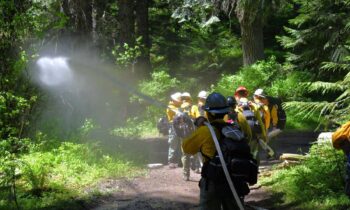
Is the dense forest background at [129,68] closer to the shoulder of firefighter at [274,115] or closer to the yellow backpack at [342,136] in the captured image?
the shoulder of firefighter at [274,115]

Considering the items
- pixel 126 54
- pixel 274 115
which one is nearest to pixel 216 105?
pixel 274 115

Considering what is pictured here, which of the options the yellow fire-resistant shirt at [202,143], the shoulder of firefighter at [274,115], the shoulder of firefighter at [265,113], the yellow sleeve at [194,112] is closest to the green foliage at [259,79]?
the shoulder of firefighter at [274,115]

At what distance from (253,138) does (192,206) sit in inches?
82.4

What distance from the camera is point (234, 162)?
16.3 feet

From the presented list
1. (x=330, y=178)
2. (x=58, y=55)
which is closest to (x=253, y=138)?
(x=330, y=178)

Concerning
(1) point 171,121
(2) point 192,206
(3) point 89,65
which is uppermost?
(3) point 89,65

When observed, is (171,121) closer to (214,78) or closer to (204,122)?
(204,122)

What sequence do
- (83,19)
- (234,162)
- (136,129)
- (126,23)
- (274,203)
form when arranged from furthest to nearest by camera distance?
(126,23), (136,129), (83,19), (274,203), (234,162)

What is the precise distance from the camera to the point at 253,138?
9648 millimetres

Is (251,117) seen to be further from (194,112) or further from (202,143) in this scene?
(202,143)

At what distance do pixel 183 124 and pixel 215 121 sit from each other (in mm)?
5622

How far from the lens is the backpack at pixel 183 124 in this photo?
10.9m

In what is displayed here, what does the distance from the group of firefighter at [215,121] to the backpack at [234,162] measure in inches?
4.7

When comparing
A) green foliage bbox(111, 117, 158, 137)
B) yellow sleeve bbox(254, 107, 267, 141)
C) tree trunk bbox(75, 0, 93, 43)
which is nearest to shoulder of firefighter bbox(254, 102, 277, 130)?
yellow sleeve bbox(254, 107, 267, 141)
